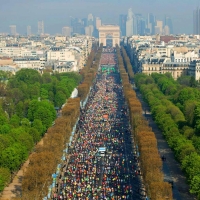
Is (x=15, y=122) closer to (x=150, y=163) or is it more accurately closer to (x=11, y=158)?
(x=11, y=158)

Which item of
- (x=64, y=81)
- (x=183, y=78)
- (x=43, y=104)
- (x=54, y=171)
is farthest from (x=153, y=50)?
(x=54, y=171)

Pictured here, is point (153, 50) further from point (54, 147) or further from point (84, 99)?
point (54, 147)

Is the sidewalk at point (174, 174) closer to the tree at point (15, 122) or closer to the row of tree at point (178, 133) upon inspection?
the row of tree at point (178, 133)

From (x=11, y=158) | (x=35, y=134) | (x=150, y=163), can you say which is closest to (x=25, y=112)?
(x=35, y=134)

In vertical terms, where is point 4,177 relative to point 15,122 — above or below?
below

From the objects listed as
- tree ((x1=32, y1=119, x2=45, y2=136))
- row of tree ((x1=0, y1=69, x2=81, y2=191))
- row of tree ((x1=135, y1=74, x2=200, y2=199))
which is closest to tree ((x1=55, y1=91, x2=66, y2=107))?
row of tree ((x1=0, y1=69, x2=81, y2=191))

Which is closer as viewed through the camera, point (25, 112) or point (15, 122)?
point (15, 122)

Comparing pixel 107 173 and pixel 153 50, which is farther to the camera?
pixel 153 50

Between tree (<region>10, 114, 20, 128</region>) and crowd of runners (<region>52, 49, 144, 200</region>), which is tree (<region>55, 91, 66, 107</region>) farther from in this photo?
tree (<region>10, 114, 20, 128</region>)
